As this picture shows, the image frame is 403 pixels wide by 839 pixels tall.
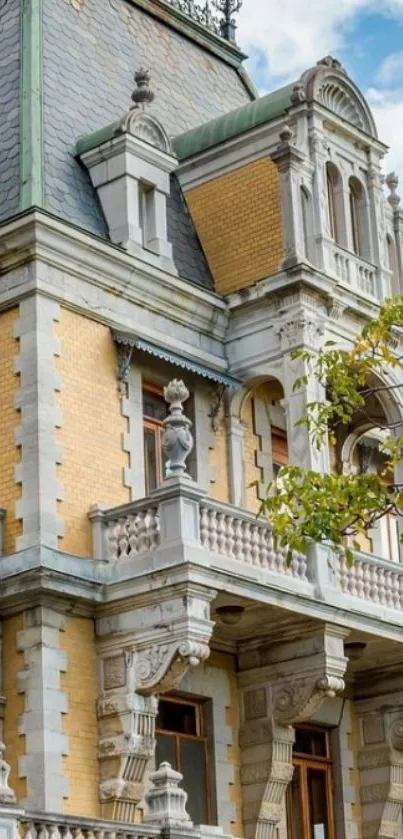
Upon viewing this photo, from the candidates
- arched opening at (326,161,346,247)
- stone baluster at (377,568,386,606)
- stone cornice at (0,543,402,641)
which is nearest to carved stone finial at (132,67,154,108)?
arched opening at (326,161,346,247)

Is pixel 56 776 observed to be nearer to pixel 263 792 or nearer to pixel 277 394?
pixel 263 792

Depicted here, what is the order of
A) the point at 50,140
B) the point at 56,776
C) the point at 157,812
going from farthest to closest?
the point at 50,140
the point at 56,776
the point at 157,812

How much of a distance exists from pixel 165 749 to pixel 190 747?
549 millimetres

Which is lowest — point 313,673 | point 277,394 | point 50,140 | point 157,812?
point 157,812

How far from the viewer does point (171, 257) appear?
28.0 metres

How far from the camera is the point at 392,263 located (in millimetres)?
30781

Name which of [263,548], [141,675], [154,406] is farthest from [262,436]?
[141,675]

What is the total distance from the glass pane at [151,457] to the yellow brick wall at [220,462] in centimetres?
93

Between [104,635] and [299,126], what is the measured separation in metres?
9.25

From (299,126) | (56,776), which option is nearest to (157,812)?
(56,776)

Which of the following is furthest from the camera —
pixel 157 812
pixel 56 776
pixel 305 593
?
pixel 305 593

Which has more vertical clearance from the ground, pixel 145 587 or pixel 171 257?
pixel 171 257

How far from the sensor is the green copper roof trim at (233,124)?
2948cm

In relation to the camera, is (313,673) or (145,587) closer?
(145,587)
